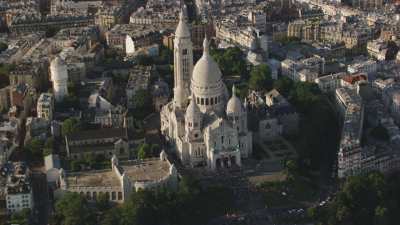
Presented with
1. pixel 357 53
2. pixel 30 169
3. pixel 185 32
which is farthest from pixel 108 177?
pixel 357 53

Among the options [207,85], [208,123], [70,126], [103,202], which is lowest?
[103,202]

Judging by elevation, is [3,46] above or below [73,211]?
above

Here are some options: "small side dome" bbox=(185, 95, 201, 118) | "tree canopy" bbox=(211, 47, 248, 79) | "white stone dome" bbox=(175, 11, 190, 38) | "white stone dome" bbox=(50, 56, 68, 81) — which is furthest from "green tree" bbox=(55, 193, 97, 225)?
"tree canopy" bbox=(211, 47, 248, 79)

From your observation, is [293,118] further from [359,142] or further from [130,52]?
[130,52]

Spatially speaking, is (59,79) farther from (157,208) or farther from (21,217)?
(157,208)

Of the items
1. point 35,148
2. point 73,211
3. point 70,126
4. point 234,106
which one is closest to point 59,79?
point 70,126

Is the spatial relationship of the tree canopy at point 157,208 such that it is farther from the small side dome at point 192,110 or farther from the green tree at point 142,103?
the green tree at point 142,103

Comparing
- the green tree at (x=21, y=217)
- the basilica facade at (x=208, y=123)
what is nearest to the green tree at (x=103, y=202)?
the green tree at (x=21, y=217)
